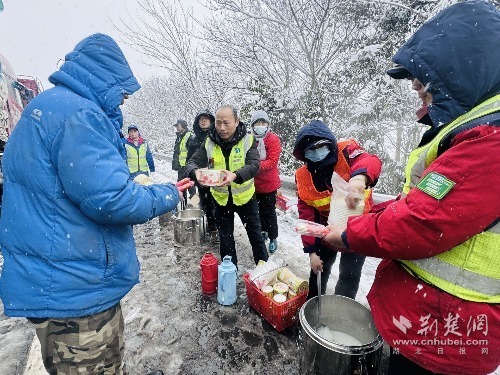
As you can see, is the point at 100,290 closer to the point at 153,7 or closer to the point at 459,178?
the point at 459,178

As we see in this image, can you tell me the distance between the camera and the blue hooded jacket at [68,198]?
4.09 feet

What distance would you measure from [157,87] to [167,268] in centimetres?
3921

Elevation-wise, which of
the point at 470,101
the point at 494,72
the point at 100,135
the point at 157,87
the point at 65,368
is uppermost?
the point at 494,72

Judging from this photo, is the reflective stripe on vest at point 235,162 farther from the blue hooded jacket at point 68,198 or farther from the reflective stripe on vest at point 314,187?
the blue hooded jacket at point 68,198

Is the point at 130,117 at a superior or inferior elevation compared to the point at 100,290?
inferior

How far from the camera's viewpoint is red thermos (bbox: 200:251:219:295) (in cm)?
320

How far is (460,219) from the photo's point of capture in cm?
94

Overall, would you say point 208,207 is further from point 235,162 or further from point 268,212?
point 235,162

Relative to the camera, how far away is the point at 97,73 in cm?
143

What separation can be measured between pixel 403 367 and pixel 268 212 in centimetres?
318

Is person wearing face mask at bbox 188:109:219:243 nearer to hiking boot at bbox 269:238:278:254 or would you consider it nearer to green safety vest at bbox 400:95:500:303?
hiking boot at bbox 269:238:278:254

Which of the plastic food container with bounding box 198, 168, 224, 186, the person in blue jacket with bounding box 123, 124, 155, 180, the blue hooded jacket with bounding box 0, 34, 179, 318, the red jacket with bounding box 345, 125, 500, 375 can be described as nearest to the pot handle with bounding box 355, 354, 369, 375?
the red jacket with bounding box 345, 125, 500, 375

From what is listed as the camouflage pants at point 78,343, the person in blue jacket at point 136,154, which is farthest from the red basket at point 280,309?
the person in blue jacket at point 136,154

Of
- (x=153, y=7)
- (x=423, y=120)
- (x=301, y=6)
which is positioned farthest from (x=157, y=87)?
(x=423, y=120)
